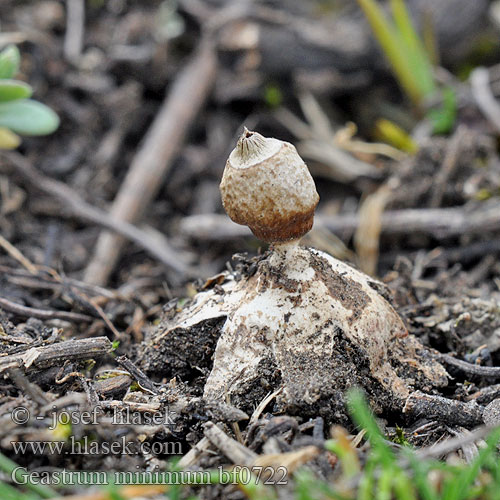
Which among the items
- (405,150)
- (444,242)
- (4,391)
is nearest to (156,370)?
(4,391)

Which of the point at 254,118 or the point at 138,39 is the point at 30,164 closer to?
the point at 138,39

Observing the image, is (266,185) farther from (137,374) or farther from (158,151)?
(158,151)

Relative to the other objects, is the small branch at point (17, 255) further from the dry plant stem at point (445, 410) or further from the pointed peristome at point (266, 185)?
the dry plant stem at point (445, 410)

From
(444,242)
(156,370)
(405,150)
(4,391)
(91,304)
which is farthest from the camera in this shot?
(405,150)

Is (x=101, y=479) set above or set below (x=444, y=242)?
below

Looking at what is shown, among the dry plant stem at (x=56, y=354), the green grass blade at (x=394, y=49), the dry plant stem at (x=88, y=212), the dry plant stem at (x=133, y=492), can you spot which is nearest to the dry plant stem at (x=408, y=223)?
the dry plant stem at (x=88, y=212)

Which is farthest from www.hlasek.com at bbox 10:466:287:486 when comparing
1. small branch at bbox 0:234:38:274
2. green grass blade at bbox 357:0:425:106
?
green grass blade at bbox 357:0:425:106

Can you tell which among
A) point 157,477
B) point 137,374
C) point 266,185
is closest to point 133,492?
point 157,477
